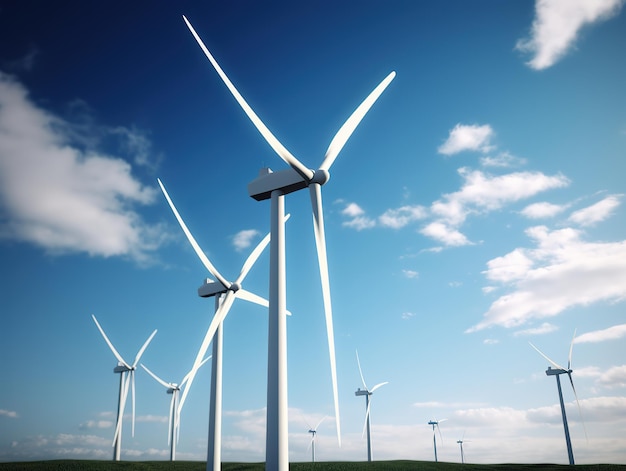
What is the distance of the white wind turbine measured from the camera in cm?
2606

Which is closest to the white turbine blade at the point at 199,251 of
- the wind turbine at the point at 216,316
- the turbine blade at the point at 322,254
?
the wind turbine at the point at 216,316

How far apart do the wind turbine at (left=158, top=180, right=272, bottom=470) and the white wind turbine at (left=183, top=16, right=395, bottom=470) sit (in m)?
10.5

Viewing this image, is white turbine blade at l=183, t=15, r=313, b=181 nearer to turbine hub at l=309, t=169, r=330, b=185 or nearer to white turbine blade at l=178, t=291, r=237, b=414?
turbine hub at l=309, t=169, r=330, b=185

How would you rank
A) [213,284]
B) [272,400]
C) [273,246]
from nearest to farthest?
[272,400] < [273,246] < [213,284]

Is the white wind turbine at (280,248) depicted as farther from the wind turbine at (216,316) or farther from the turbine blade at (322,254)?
the wind turbine at (216,316)

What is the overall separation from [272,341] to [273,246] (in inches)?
222

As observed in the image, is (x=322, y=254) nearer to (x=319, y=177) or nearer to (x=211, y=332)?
(x=319, y=177)

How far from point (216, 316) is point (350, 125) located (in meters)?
19.4

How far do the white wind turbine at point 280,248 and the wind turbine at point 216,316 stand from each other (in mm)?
10479

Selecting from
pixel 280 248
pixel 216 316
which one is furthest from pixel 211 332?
pixel 280 248

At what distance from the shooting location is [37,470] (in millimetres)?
56812

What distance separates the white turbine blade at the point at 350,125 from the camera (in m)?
34.0

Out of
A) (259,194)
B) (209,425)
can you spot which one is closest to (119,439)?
(209,425)

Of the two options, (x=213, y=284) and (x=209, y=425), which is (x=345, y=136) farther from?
(x=209, y=425)
